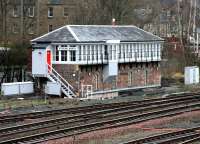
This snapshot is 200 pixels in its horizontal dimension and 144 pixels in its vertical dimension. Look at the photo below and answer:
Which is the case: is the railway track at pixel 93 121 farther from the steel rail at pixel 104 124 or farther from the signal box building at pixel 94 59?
the signal box building at pixel 94 59

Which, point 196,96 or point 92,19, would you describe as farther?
point 92,19

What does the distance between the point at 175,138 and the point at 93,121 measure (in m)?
6.54

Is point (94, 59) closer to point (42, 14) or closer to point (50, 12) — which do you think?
point (42, 14)

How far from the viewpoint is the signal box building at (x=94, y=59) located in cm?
4334

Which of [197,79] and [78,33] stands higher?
[78,33]

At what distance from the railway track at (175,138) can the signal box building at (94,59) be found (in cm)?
2163

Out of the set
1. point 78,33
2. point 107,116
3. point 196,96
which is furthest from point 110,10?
point 107,116

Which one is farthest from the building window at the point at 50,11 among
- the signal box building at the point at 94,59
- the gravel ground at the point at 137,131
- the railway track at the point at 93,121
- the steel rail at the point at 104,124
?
the gravel ground at the point at 137,131

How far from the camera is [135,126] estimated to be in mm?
23578

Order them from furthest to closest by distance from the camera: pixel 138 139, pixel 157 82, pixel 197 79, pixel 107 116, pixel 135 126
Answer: pixel 197 79, pixel 157 82, pixel 107 116, pixel 135 126, pixel 138 139

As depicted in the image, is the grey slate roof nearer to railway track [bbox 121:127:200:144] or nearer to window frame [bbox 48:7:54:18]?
railway track [bbox 121:127:200:144]

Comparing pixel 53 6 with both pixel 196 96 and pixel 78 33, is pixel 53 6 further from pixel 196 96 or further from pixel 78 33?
pixel 196 96

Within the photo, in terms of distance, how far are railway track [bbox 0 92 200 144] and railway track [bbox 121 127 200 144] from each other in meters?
3.12

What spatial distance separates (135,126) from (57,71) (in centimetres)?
2104
